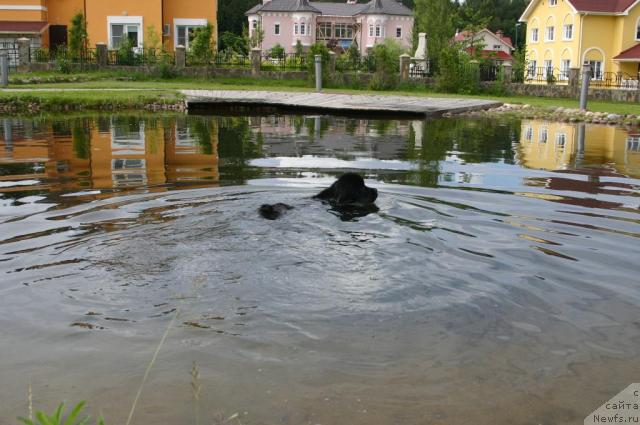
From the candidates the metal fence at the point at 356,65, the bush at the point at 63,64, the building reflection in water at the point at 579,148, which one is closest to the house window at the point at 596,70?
the metal fence at the point at 356,65

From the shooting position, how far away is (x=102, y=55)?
124ft

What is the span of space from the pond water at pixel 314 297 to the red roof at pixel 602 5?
147 ft

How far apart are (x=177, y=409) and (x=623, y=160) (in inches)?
467

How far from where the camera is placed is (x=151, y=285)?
17.6ft

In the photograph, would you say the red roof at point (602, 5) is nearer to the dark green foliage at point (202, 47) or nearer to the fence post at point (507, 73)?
the fence post at point (507, 73)

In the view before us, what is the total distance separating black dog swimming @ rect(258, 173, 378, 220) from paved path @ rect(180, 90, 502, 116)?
14.5m

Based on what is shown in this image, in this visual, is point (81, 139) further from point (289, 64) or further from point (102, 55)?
point (289, 64)

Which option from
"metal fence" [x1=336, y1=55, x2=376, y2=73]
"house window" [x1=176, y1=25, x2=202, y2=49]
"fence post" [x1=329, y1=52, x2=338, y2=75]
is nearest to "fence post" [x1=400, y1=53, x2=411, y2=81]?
"metal fence" [x1=336, y1=55, x2=376, y2=73]

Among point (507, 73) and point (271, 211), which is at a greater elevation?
point (507, 73)

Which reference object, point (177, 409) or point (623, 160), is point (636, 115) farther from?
point (177, 409)

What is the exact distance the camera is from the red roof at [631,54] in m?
48.7

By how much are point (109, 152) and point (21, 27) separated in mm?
34401

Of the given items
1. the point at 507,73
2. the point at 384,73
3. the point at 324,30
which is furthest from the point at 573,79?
the point at 324,30

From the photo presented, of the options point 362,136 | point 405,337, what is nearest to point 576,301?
point 405,337
